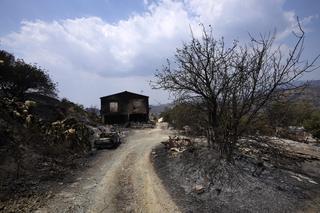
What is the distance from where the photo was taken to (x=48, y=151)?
60.8 ft

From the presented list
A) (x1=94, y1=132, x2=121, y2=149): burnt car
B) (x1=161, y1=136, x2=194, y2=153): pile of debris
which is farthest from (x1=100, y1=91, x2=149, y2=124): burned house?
(x1=161, y1=136, x2=194, y2=153): pile of debris

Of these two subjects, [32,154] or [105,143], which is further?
[105,143]

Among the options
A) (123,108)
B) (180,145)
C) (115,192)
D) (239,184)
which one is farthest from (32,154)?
(123,108)

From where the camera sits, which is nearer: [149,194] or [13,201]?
[13,201]

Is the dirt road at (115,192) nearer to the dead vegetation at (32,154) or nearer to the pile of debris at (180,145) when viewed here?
the dead vegetation at (32,154)

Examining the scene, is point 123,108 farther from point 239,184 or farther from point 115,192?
point 239,184

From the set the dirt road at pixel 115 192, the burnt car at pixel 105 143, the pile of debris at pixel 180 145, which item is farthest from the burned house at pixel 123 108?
the dirt road at pixel 115 192

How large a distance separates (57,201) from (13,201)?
151 centimetres

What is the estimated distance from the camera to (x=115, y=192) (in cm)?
1245

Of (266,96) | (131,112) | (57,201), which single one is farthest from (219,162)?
(131,112)

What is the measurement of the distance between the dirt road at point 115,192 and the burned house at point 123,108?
34.3 m

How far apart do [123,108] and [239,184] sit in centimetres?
4086

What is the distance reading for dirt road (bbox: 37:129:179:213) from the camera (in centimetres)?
1084

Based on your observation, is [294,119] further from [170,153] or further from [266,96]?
[170,153]
